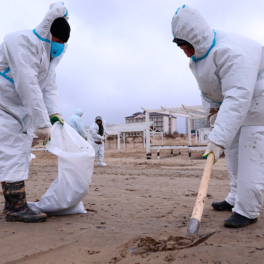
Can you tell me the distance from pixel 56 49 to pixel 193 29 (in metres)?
1.26

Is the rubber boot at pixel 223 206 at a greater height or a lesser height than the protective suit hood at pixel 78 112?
lesser

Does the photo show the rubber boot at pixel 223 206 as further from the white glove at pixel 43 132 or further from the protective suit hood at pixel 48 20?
the protective suit hood at pixel 48 20

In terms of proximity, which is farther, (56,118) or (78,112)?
(78,112)

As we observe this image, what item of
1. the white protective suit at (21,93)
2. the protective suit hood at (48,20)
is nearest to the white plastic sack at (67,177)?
the white protective suit at (21,93)

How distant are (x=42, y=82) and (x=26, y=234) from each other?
1404mm

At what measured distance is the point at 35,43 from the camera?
246cm

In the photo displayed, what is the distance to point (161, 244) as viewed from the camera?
176cm

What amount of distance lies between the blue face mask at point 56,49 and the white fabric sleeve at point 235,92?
58.6 inches

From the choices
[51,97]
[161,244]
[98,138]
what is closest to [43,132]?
[51,97]

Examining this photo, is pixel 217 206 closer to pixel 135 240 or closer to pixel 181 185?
pixel 135 240

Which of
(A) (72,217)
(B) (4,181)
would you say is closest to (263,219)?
(A) (72,217)

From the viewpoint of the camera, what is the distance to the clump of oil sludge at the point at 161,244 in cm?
169

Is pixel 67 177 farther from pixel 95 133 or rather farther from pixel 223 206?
pixel 95 133

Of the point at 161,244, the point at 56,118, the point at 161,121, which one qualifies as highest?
the point at 56,118
